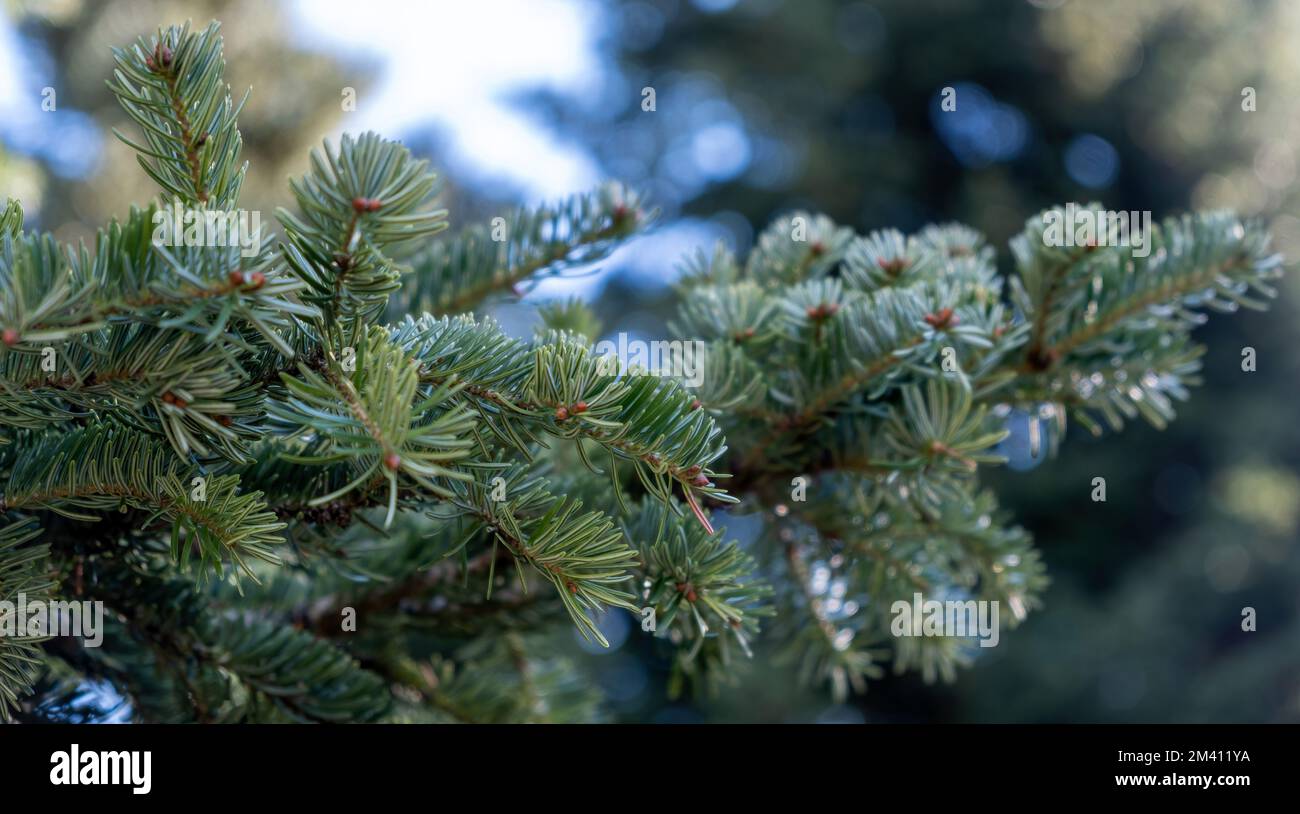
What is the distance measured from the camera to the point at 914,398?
0.44 m

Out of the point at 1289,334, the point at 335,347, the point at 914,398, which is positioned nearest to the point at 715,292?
the point at 914,398

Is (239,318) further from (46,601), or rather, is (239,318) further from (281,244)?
(46,601)

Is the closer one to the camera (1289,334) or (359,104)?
(359,104)

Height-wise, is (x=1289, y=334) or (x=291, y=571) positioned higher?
(x=1289, y=334)

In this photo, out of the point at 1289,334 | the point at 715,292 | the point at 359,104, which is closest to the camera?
the point at 715,292

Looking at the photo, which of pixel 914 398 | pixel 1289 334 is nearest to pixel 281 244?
pixel 914 398
